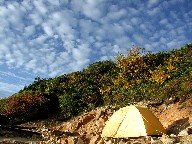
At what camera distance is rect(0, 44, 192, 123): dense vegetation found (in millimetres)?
26578

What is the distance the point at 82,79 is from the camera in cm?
3362

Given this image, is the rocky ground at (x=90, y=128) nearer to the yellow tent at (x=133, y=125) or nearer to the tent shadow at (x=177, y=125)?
the tent shadow at (x=177, y=125)

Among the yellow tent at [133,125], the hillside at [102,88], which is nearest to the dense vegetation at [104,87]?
the hillside at [102,88]

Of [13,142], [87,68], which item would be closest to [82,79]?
[87,68]

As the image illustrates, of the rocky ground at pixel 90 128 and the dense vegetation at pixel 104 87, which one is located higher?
the dense vegetation at pixel 104 87

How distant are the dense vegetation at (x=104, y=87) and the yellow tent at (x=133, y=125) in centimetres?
699

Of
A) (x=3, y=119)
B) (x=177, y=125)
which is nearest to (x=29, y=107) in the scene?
(x=3, y=119)

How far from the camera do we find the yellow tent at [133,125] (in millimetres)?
15734

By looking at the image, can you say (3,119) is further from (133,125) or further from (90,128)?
(133,125)

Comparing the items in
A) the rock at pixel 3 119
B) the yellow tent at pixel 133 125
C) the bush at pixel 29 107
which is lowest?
the yellow tent at pixel 133 125

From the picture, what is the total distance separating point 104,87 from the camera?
30438 millimetres

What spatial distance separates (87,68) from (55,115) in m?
7.77

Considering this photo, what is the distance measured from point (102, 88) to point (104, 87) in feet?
0.77

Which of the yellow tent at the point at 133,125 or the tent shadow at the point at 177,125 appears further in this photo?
the tent shadow at the point at 177,125
